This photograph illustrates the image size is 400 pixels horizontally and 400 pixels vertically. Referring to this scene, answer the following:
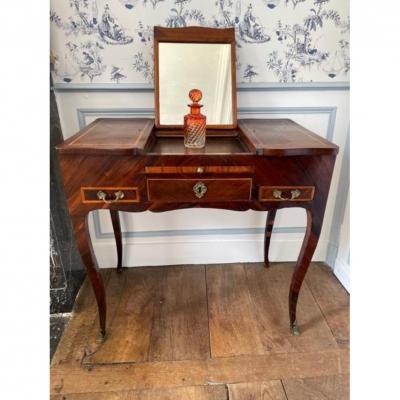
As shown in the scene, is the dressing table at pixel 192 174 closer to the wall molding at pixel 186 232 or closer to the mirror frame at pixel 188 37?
the mirror frame at pixel 188 37

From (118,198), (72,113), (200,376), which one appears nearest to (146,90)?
(72,113)

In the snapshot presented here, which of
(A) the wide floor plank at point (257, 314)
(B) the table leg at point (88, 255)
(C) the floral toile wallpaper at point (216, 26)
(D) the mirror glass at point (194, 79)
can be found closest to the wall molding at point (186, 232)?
(A) the wide floor plank at point (257, 314)

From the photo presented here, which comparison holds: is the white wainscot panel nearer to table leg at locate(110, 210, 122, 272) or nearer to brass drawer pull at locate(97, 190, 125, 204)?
table leg at locate(110, 210, 122, 272)

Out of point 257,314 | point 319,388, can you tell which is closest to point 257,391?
point 319,388

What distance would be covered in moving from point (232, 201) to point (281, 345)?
0.65 metres

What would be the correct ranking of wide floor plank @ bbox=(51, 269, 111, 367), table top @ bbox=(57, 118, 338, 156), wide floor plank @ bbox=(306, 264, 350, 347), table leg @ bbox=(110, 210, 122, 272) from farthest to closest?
table leg @ bbox=(110, 210, 122, 272), wide floor plank @ bbox=(306, 264, 350, 347), wide floor plank @ bbox=(51, 269, 111, 367), table top @ bbox=(57, 118, 338, 156)

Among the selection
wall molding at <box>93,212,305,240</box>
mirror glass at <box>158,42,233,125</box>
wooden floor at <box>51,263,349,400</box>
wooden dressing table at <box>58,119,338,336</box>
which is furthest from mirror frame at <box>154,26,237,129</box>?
wooden floor at <box>51,263,349,400</box>

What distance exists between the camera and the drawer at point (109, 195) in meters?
1.08

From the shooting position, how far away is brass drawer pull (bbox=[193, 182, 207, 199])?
3.55ft

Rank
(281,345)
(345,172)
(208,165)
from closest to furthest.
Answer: (208,165), (281,345), (345,172)

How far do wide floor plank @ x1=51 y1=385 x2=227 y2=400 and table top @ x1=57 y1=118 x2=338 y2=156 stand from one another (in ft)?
2.70

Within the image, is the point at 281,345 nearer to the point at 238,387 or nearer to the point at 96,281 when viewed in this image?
the point at 238,387

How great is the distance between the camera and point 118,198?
1.09 m
